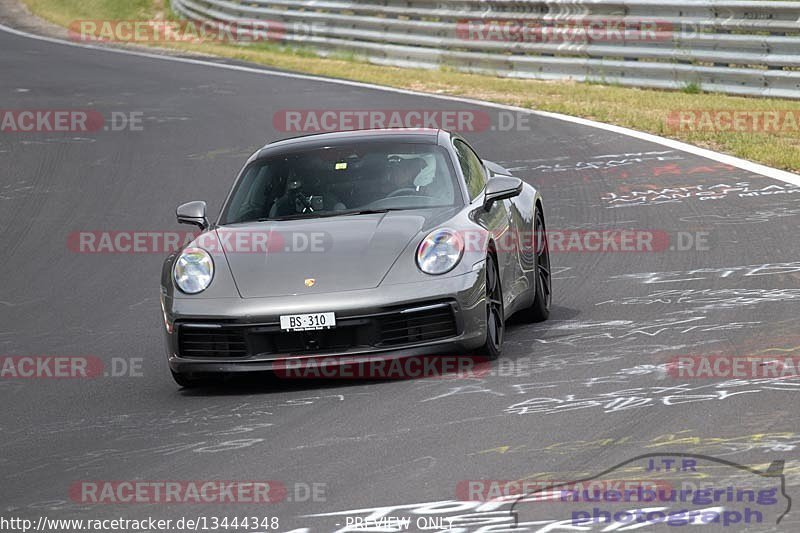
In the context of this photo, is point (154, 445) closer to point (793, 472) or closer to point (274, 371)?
point (274, 371)

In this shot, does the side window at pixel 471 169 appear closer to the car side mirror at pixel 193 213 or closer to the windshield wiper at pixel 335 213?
the windshield wiper at pixel 335 213

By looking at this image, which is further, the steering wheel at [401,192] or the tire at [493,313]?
the steering wheel at [401,192]

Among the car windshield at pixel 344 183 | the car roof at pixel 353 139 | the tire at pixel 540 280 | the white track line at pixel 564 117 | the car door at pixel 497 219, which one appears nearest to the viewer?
the car door at pixel 497 219

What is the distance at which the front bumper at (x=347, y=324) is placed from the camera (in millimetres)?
7766

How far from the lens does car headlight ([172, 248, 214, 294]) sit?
26.7ft

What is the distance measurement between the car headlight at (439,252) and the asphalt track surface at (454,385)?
0.60 metres

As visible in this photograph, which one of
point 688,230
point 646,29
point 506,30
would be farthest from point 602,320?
point 506,30

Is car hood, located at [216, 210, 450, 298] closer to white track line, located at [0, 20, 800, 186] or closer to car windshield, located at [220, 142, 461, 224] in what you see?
car windshield, located at [220, 142, 461, 224]

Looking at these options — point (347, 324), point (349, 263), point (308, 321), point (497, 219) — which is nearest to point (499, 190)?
point (497, 219)

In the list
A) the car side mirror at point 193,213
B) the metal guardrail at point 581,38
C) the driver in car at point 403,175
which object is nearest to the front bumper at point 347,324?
the car side mirror at point 193,213

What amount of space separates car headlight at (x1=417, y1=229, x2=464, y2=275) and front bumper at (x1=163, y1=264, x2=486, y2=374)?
0.09m

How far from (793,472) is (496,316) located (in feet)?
10.1

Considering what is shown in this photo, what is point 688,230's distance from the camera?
468 inches

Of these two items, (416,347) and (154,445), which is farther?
(416,347)
